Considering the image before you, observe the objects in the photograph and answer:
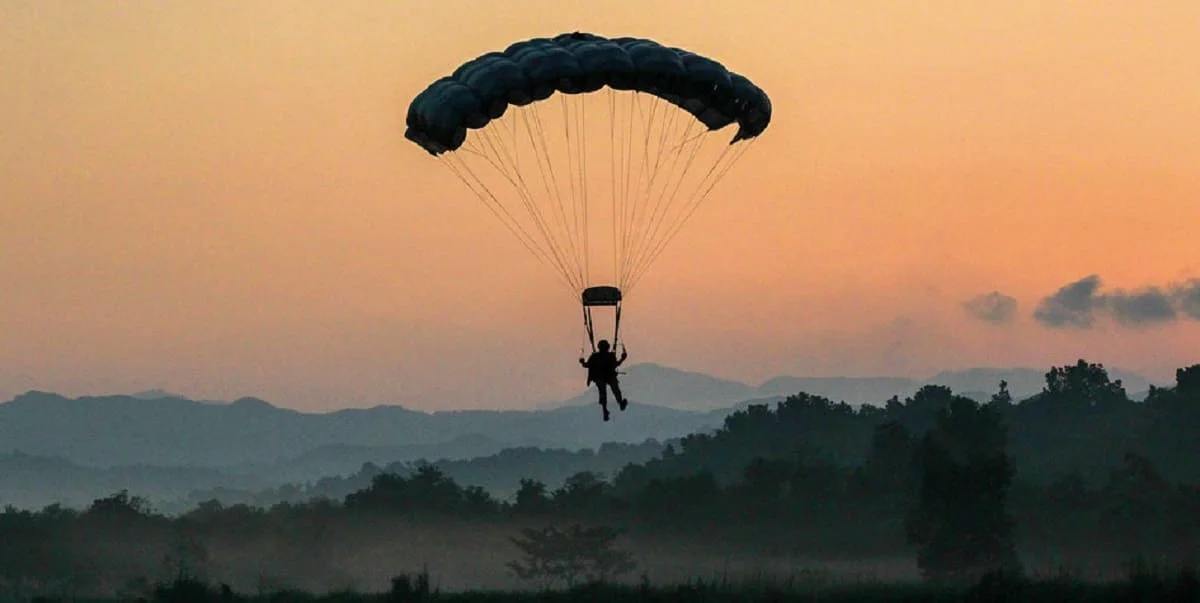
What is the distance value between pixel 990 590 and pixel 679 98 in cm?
2604

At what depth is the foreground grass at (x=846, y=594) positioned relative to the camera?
59844 mm

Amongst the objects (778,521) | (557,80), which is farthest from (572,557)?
A: (557,80)

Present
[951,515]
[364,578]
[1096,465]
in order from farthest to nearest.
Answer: [1096,465], [364,578], [951,515]

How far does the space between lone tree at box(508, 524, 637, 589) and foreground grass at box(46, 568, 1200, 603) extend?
69671 millimetres

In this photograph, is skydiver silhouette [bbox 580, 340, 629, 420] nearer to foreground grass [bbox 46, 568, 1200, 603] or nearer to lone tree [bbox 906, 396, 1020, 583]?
foreground grass [bbox 46, 568, 1200, 603]

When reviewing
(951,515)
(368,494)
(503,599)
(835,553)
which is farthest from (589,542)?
(503,599)

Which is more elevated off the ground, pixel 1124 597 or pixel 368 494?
pixel 368 494

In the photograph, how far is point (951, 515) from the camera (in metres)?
112

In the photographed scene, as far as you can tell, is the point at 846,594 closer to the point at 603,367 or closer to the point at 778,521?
the point at 603,367

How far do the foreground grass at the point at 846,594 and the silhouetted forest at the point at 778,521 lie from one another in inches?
1632

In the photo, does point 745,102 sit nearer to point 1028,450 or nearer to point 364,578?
point 364,578

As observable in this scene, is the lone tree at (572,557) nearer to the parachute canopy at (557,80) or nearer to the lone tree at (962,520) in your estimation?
the lone tree at (962,520)

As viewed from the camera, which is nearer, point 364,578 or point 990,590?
point 990,590

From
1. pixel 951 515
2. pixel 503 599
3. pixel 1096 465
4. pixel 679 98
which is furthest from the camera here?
pixel 1096 465
